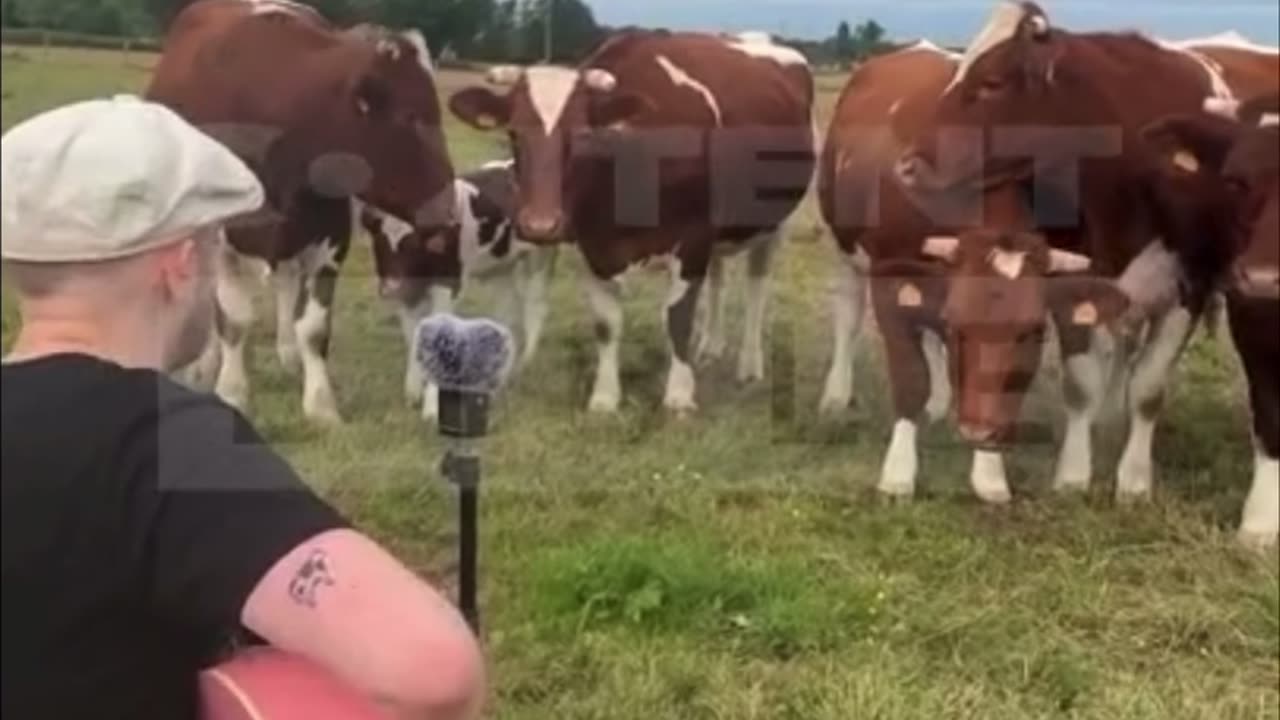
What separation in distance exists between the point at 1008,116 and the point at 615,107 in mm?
950

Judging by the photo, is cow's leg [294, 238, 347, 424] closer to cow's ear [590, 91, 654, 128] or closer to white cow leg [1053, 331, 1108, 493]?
cow's ear [590, 91, 654, 128]

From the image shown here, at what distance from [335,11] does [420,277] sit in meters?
1.15

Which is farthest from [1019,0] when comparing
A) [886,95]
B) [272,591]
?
[272,591]

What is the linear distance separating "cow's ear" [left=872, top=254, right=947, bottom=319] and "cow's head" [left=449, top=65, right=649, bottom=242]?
739 mm

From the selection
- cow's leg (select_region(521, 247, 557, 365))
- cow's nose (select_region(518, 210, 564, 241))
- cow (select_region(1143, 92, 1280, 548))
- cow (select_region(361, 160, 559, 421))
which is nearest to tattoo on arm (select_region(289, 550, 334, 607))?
cow (select_region(361, 160, 559, 421))

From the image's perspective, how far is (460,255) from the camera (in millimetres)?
5711

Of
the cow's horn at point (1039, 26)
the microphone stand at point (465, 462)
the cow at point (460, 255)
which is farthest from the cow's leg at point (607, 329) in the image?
the microphone stand at point (465, 462)

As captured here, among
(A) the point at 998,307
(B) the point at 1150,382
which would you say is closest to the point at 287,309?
(A) the point at 998,307

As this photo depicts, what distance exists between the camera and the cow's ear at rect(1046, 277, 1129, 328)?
565cm

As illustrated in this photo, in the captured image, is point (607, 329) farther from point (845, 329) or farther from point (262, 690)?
point (262, 690)

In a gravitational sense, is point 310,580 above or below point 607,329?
above

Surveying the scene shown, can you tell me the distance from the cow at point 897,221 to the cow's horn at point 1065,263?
14cm

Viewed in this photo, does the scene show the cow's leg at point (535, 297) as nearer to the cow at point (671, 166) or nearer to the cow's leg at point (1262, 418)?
the cow at point (671, 166)

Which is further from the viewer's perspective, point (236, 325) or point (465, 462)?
point (236, 325)
